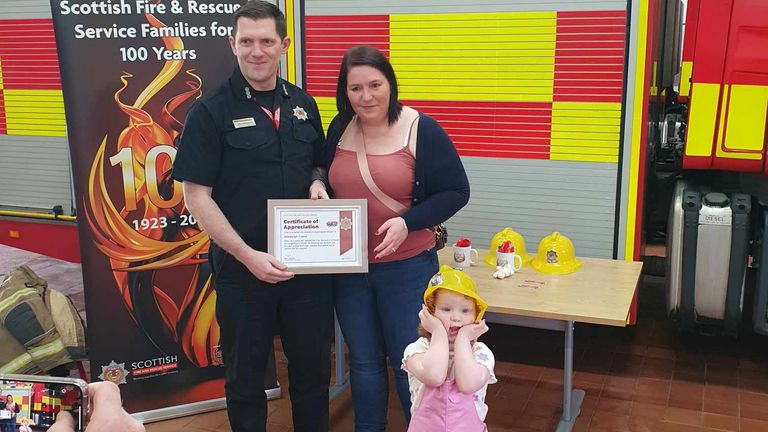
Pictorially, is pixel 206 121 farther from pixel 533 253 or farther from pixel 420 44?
pixel 533 253

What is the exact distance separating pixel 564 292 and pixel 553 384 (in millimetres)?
961

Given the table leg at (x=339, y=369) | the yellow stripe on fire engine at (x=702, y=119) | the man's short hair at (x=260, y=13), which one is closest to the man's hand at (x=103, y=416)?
the man's short hair at (x=260, y=13)

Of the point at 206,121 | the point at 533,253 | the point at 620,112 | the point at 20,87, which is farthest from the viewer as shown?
the point at 20,87

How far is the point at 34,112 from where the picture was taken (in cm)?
479

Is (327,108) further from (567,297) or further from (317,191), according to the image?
(567,297)

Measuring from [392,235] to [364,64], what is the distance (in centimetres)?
59

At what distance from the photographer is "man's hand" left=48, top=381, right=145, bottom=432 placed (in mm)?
1461

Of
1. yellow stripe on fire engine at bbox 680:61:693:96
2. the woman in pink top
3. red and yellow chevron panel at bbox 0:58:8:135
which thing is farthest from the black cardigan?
red and yellow chevron panel at bbox 0:58:8:135

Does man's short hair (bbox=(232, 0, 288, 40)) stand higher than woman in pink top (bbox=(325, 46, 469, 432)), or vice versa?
man's short hair (bbox=(232, 0, 288, 40))

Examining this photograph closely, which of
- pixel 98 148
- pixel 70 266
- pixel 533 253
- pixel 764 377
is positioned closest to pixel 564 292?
pixel 533 253

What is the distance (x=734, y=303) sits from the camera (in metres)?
4.02

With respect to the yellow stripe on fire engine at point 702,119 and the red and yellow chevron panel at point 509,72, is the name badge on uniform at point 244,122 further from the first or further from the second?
the yellow stripe on fire engine at point 702,119

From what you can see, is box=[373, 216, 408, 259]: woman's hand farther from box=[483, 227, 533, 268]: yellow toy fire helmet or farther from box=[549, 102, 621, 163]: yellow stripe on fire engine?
box=[549, 102, 621, 163]: yellow stripe on fire engine

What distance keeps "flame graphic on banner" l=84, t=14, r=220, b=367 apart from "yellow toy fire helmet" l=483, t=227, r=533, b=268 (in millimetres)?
1350
